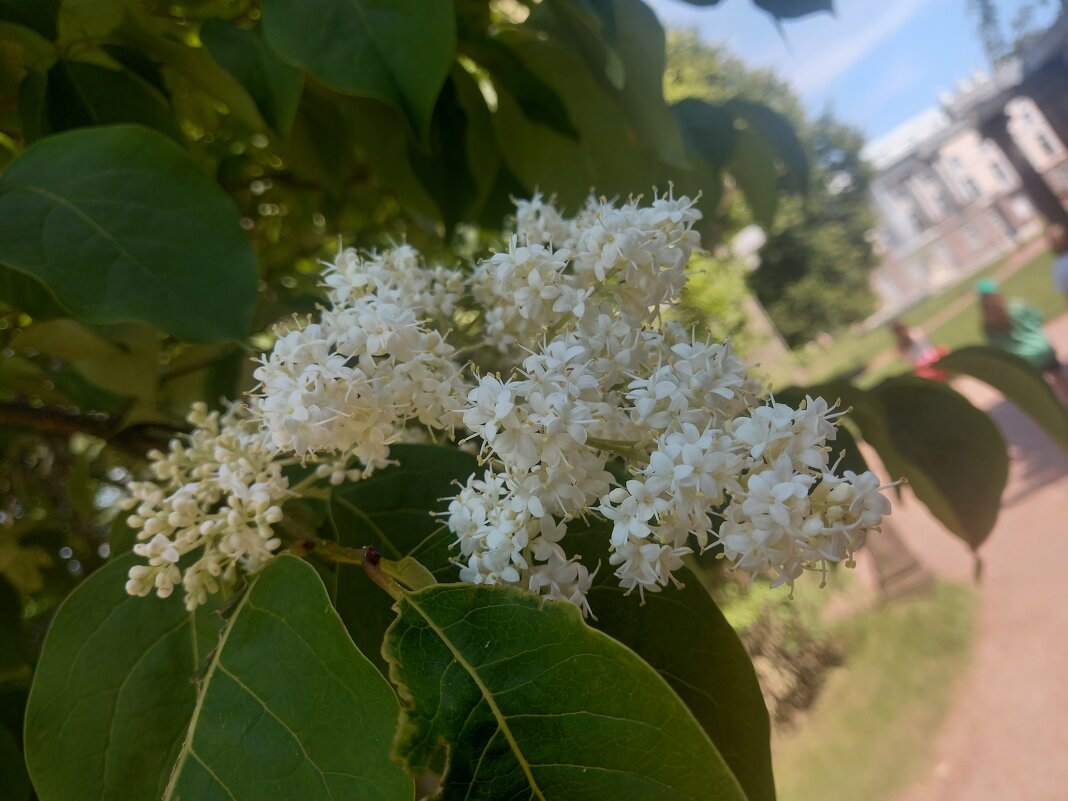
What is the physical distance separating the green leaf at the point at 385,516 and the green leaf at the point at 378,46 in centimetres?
20

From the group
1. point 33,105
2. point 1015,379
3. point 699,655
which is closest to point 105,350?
point 33,105

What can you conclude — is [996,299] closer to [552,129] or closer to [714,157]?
[714,157]

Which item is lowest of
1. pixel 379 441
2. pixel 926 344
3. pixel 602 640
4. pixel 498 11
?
pixel 926 344

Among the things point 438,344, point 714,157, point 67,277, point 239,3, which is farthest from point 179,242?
point 714,157

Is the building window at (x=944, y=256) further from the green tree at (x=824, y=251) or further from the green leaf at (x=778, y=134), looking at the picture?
the green leaf at (x=778, y=134)

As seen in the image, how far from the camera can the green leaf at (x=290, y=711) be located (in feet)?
1.03

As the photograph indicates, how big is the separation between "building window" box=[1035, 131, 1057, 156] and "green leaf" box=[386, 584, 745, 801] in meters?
2.09

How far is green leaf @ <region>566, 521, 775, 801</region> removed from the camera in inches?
14.8

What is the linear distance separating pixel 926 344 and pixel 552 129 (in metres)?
2.55

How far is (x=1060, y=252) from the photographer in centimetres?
225

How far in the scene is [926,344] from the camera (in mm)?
2850

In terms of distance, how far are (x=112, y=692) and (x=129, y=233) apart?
10.2 inches

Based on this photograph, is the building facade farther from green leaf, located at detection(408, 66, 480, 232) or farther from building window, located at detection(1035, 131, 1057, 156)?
green leaf, located at detection(408, 66, 480, 232)

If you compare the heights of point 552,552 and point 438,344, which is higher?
point 438,344
